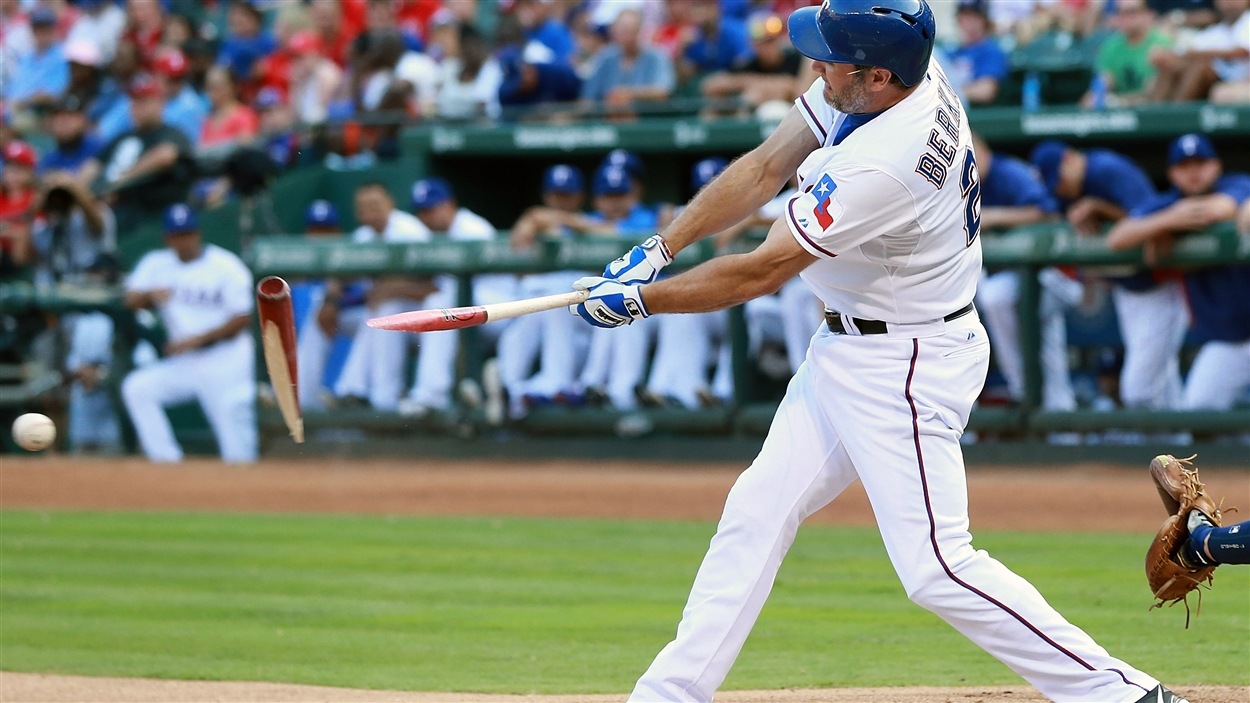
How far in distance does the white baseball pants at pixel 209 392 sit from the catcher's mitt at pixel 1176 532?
8.14 metres

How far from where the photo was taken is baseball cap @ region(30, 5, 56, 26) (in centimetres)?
1576

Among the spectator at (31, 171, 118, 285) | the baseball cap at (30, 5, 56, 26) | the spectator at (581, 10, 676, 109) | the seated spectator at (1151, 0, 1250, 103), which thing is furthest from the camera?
the baseball cap at (30, 5, 56, 26)

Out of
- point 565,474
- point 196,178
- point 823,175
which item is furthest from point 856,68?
point 196,178

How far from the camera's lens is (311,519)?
8844mm

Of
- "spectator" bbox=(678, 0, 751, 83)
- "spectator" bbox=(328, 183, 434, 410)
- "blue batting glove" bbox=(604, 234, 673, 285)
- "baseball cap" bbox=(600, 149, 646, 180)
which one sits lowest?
"spectator" bbox=(328, 183, 434, 410)

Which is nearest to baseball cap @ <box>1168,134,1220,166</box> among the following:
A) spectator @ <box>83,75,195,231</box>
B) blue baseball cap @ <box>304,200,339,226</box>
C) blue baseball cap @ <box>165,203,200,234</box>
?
blue baseball cap @ <box>304,200,339,226</box>

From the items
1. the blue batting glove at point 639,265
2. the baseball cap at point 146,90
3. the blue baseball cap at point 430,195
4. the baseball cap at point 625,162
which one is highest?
the blue batting glove at point 639,265

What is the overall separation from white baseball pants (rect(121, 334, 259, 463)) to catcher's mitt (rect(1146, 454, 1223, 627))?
814cm

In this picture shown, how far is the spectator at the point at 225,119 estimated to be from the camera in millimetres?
13023

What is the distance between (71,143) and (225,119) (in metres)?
1.65

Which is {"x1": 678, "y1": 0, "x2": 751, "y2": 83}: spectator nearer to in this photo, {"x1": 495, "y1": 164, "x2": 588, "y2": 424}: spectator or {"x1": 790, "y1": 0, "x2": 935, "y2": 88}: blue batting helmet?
{"x1": 495, "y1": 164, "x2": 588, "y2": 424}: spectator

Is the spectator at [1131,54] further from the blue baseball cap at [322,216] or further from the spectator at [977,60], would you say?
the blue baseball cap at [322,216]

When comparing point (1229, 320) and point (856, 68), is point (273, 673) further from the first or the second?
point (1229, 320)

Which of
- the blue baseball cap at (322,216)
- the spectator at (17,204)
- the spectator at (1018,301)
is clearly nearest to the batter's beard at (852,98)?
the spectator at (1018,301)
